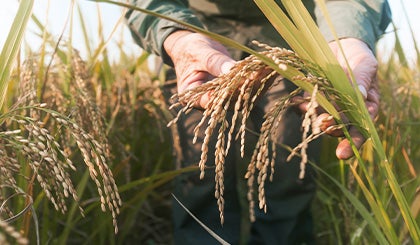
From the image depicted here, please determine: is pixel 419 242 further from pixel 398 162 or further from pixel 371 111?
pixel 398 162

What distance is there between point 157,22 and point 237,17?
1.84ft

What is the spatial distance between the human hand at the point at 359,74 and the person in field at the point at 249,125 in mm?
16

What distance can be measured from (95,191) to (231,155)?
1.95ft

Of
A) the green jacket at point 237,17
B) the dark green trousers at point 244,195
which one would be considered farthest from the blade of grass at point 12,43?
the dark green trousers at point 244,195

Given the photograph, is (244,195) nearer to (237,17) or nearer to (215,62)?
(237,17)

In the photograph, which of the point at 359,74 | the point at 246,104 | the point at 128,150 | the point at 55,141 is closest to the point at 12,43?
the point at 55,141

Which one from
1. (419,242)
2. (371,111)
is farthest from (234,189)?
(419,242)

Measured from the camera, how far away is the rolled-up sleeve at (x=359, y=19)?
6.06 ft

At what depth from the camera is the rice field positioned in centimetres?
110

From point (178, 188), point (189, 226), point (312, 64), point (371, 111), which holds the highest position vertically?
point (312, 64)

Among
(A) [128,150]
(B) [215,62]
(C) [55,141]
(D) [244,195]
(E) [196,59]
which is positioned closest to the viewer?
(C) [55,141]

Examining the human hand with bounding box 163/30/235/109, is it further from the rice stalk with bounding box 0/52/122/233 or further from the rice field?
the rice stalk with bounding box 0/52/122/233

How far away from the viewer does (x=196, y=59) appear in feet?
5.45

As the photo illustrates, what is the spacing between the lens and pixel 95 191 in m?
2.58
